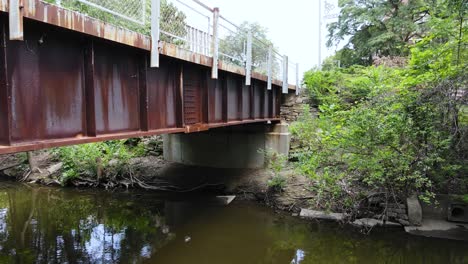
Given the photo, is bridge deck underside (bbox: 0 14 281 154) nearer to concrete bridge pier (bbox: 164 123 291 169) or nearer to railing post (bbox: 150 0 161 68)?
railing post (bbox: 150 0 161 68)

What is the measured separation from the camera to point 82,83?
16.6 ft

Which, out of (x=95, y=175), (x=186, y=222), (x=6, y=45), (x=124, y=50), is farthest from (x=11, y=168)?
(x=6, y=45)

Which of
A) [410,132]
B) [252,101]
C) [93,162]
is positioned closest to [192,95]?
[252,101]

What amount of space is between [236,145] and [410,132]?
7.59 metres

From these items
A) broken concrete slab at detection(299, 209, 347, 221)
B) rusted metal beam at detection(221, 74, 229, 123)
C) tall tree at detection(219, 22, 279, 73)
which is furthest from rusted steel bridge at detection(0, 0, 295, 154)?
broken concrete slab at detection(299, 209, 347, 221)

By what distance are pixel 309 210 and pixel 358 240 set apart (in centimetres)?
209

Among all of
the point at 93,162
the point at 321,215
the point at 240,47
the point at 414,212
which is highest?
the point at 240,47

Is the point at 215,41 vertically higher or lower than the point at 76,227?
higher

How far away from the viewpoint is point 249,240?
868 cm

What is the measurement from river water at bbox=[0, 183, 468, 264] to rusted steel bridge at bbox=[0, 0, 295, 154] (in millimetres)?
3020

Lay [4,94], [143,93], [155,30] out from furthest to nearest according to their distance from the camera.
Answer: [143,93] < [155,30] < [4,94]

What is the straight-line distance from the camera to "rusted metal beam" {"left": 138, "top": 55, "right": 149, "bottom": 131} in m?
6.20

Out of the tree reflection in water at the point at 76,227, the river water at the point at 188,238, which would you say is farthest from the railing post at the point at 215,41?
the tree reflection in water at the point at 76,227

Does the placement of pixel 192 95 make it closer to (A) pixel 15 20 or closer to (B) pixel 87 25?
(B) pixel 87 25
